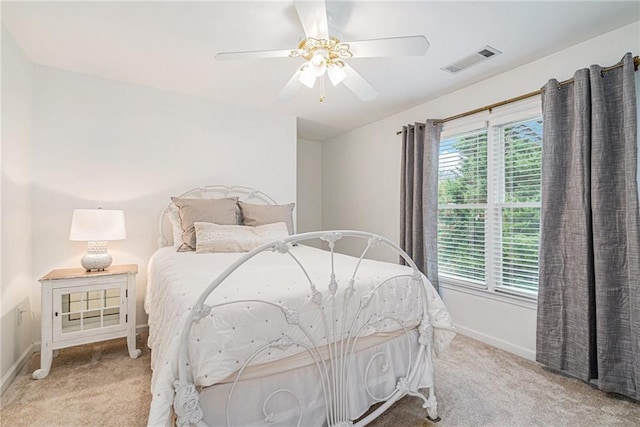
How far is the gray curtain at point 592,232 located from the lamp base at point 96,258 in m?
3.42

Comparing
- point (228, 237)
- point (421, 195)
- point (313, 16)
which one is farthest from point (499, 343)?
point (313, 16)

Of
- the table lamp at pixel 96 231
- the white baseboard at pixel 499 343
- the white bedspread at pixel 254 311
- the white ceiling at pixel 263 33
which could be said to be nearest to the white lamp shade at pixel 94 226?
the table lamp at pixel 96 231

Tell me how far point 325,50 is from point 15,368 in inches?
119

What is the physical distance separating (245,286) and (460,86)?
284cm

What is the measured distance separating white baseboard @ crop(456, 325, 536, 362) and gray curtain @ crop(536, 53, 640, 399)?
8.1 inches

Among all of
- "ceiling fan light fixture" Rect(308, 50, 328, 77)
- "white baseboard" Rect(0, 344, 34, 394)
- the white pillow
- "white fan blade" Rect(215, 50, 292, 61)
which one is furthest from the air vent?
"white baseboard" Rect(0, 344, 34, 394)

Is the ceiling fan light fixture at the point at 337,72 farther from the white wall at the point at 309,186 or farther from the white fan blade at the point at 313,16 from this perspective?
the white wall at the point at 309,186

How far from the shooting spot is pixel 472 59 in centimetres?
248

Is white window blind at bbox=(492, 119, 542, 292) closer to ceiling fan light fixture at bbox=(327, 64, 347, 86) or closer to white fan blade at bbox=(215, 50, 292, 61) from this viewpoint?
ceiling fan light fixture at bbox=(327, 64, 347, 86)

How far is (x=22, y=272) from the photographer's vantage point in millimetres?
2395

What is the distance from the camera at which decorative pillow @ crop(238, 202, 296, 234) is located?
302 cm

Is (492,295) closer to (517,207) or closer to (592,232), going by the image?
(517,207)

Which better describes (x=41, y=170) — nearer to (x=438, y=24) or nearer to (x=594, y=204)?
(x=438, y=24)

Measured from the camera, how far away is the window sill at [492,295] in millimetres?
2514
